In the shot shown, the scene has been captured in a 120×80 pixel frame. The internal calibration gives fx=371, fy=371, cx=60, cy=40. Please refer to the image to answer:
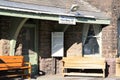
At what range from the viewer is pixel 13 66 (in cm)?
1309

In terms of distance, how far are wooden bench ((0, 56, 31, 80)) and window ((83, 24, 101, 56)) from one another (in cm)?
348

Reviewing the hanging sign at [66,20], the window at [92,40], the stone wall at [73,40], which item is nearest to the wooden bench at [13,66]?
the hanging sign at [66,20]

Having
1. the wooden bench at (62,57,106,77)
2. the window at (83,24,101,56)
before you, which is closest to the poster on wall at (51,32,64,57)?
the wooden bench at (62,57,106,77)

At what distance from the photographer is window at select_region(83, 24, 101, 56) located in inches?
638

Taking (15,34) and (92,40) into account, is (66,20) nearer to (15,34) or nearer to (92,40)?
(15,34)

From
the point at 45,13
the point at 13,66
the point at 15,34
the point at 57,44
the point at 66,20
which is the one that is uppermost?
the point at 45,13

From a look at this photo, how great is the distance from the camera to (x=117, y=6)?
16359 millimetres

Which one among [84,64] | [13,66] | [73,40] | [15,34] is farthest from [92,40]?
[13,66]

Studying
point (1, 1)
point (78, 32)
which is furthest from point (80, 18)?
point (1, 1)

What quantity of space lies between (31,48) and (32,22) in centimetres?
106

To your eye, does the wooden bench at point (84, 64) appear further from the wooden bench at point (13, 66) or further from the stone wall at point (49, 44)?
the wooden bench at point (13, 66)

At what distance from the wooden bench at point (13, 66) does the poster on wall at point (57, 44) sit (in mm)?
2047

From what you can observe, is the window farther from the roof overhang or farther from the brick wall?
the brick wall

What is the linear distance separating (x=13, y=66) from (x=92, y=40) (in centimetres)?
457
